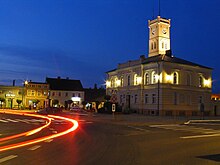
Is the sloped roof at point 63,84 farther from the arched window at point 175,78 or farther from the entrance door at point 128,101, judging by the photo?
the arched window at point 175,78

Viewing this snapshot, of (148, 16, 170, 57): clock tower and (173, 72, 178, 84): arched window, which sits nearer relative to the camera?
(173, 72, 178, 84): arched window

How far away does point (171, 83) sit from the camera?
56281 mm

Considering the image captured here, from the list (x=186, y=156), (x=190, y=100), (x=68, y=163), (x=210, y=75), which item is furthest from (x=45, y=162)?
(x=210, y=75)

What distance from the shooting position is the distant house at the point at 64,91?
94812 millimetres

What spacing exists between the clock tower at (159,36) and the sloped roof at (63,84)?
113ft

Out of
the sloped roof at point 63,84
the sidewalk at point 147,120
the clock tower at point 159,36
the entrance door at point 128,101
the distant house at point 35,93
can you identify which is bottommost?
the sidewalk at point 147,120

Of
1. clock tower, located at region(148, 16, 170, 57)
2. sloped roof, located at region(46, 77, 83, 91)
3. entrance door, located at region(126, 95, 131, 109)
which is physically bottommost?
entrance door, located at region(126, 95, 131, 109)

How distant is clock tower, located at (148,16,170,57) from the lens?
7156 centimetres

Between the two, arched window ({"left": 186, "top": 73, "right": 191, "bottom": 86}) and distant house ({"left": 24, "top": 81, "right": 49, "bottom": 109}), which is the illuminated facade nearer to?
arched window ({"left": 186, "top": 73, "right": 191, "bottom": 86})

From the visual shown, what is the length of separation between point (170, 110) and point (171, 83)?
505cm

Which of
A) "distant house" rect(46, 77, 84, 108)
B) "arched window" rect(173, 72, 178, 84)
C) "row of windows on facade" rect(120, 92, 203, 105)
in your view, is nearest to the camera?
"row of windows on facade" rect(120, 92, 203, 105)

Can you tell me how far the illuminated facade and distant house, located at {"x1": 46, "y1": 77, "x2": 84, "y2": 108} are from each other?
31.2 m

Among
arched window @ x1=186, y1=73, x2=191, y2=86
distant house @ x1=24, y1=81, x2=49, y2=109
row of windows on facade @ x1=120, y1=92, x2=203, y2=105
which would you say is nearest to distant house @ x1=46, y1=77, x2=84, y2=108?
distant house @ x1=24, y1=81, x2=49, y2=109

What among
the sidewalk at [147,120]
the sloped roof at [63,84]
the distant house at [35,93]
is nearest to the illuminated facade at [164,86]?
the sidewalk at [147,120]
